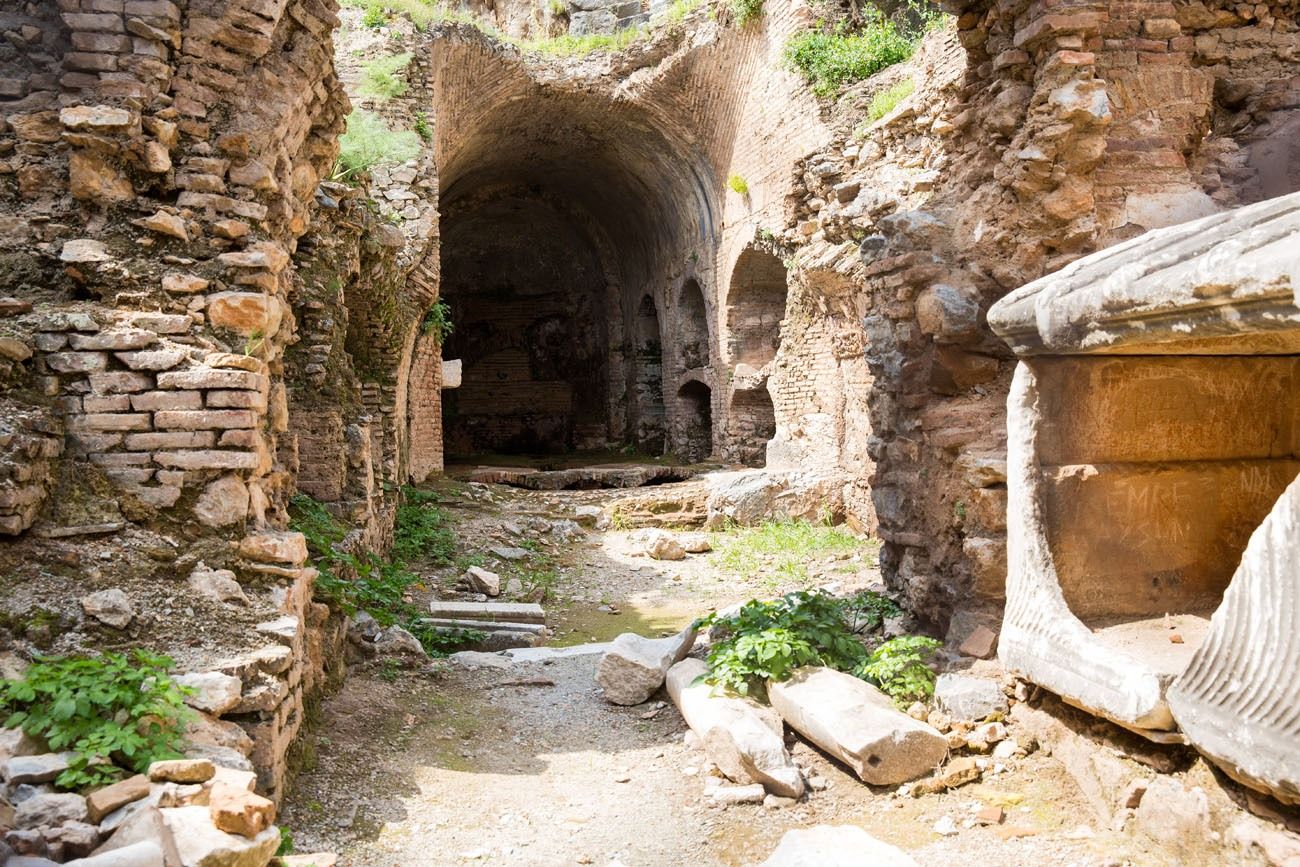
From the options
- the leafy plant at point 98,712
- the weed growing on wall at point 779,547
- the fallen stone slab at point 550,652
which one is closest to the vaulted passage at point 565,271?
the weed growing on wall at point 779,547

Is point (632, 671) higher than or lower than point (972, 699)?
lower

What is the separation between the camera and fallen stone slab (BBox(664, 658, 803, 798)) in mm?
3934

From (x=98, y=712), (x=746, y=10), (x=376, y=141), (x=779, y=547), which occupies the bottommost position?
(x=779, y=547)

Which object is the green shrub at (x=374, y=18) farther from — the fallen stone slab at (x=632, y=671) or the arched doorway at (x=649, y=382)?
the fallen stone slab at (x=632, y=671)

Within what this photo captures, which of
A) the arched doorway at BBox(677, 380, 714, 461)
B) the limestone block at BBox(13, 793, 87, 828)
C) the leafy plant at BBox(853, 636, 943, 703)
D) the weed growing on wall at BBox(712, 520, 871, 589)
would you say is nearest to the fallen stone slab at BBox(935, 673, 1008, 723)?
the leafy plant at BBox(853, 636, 943, 703)

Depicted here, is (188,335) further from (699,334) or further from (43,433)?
(699,334)

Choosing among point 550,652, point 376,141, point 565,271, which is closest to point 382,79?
point 376,141

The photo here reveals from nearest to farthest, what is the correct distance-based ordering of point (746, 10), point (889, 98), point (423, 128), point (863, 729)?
point (863, 729)
point (889, 98)
point (423, 128)
point (746, 10)

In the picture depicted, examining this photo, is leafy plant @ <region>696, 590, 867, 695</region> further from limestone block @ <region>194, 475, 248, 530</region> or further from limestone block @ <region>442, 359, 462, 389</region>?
limestone block @ <region>442, 359, 462, 389</region>

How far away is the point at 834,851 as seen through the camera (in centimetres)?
313

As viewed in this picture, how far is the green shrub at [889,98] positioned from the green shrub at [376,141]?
20.1 ft

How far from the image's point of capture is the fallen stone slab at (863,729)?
382 centimetres

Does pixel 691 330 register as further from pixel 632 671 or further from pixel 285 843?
pixel 285 843

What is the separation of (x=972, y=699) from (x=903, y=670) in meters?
0.44
